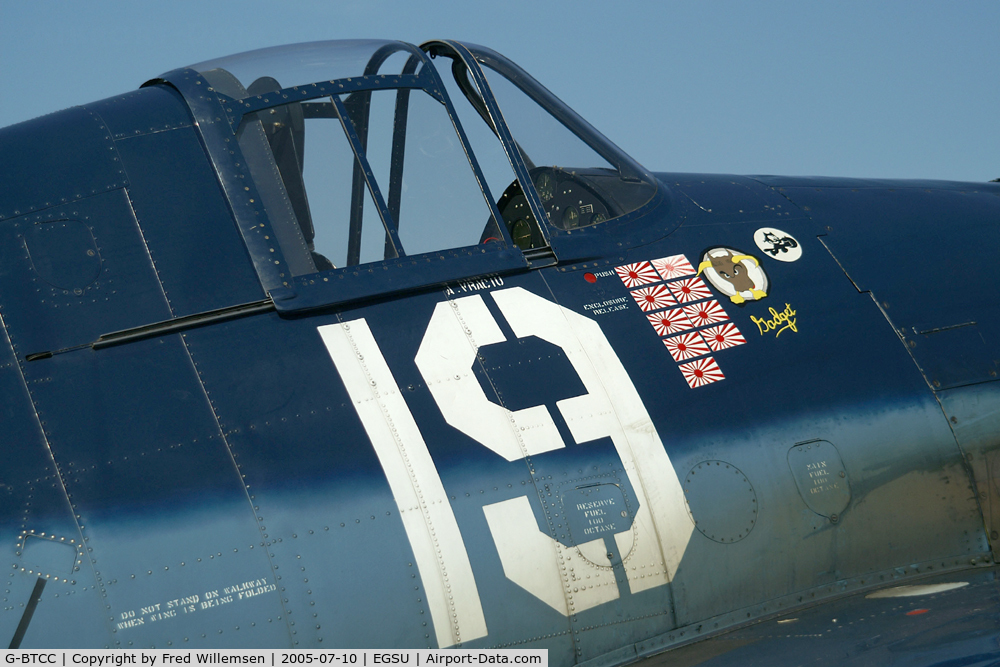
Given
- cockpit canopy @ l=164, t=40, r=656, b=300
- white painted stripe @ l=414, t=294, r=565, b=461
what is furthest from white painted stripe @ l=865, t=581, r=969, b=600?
cockpit canopy @ l=164, t=40, r=656, b=300

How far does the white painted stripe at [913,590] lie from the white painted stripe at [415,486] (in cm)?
210

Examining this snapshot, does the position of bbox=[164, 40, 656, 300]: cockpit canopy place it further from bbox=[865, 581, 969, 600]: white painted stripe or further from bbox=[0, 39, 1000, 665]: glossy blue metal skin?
bbox=[865, 581, 969, 600]: white painted stripe

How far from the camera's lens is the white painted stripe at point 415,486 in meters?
3.58

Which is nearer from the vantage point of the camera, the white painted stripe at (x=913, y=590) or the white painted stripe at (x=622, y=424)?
the white painted stripe at (x=622, y=424)

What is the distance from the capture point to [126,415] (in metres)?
3.52

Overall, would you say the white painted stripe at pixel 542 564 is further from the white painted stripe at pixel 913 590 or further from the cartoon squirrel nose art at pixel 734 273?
the cartoon squirrel nose art at pixel 734 273

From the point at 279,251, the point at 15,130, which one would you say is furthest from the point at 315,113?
the point at 15,130

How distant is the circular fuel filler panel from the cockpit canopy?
1.48 metres

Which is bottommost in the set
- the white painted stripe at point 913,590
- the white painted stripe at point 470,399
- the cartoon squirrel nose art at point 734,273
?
the white painted stripe at point 913,590

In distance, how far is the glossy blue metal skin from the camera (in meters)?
3.37

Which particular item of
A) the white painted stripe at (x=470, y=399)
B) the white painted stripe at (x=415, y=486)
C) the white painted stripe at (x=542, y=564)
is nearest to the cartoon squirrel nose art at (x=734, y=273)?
the white painted stripe at (x=470, y=399)

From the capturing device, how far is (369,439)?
12.3ft

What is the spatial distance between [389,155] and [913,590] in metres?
3.55

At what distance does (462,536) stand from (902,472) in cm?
248
